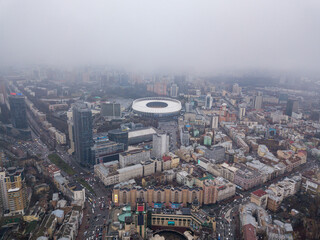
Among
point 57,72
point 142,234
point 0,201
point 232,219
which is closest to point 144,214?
point 142,234

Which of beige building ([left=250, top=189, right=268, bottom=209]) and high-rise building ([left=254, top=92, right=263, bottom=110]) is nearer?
beige building ([left=250, top=189, right=268, bottom=209])

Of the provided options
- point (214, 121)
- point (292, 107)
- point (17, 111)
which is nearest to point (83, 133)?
point (17, 111)

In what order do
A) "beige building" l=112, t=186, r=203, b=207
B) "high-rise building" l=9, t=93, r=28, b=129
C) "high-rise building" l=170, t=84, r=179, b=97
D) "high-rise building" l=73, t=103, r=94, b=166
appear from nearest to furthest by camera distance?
"beige building" l=112, t=186, r=203, b=207 < "high-rise building" l=73, t=103, r=94, b=166 < "high-rise building" l=9, t=93, r=28, b=129 < "high-rise building" l=170, t=84, r=179, b=97

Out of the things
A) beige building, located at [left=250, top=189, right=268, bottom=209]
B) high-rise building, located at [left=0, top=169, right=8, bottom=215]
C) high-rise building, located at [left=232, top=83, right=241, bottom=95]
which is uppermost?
high-rise building, located at [left=232, top=83, right=241, bottom=95]

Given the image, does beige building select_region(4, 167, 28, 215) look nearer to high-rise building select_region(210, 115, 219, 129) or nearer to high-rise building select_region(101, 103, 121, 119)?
high-rise building select_region(101, 103, 121, 119)

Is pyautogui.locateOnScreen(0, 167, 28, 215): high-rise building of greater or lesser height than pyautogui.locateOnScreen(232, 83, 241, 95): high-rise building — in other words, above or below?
below

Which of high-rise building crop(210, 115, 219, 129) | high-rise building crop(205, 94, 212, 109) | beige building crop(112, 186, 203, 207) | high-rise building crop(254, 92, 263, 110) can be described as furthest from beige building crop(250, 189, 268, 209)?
high-rise building crop(254, 92, 263, 110)

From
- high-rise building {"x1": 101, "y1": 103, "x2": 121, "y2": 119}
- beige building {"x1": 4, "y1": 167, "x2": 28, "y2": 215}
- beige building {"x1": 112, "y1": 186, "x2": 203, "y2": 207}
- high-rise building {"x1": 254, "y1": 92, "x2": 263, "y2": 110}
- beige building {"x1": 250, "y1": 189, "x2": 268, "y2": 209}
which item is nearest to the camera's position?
beige building {"x1": 4, "y1": 167, "x2": 28, "y2": 215}

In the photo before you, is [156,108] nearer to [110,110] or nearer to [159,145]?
[110,110]
